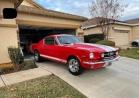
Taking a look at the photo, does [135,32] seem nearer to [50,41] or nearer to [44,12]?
[44,12]

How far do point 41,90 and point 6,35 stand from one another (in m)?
4.34

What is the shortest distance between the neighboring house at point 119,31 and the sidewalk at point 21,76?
46.3 feet

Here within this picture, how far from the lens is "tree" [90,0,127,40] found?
1856 cm

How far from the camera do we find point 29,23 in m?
11.4

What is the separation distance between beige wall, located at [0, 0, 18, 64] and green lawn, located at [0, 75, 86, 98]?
9.65 ft

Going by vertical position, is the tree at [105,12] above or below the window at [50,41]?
above

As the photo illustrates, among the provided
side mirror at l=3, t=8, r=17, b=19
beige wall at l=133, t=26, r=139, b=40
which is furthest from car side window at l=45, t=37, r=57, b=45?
beige wall at l=133, t=26, r=139, b=40

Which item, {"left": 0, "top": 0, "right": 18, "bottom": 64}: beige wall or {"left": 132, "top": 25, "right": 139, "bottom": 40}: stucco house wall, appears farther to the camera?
{"left": 132, "top": 25, "right": 139, "bottom": 40}: stucco house wall

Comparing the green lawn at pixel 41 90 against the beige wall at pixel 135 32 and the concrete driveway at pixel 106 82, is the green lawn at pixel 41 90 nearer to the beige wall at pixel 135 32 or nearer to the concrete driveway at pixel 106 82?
the concrete driveway at pixel 106 82

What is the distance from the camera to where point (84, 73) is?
294 inches

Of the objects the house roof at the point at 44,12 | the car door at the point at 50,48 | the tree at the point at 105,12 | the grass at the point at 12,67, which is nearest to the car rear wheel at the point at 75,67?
the car door at the point at 50,48

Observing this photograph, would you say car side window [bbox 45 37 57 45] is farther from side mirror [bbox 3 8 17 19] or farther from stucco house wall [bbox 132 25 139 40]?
stucco house wall [bbox 132 25 139 40]

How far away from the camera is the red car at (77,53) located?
6.38 metres

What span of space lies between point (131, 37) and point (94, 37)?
8.75 m
